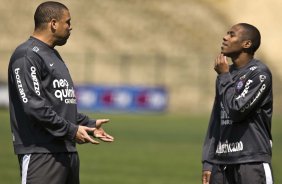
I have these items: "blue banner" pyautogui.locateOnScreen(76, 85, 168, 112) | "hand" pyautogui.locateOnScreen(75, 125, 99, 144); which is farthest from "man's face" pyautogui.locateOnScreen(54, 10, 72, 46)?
"blue banner" pyautogui.locateOnScreen(76, 85, 168, 112)

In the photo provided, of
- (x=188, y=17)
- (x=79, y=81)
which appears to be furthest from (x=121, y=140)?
(x=188, y=17)

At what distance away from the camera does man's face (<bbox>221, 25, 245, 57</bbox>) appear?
9.21 m

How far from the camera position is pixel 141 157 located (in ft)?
70.8

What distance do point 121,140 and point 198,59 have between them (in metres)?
36.8

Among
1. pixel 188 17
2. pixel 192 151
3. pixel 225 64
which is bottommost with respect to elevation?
pixel 192 151

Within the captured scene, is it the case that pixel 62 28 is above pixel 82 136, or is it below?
above

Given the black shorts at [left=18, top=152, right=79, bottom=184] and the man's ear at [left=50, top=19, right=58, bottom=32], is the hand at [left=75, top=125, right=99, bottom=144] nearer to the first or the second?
the black shorts at [left=18, top=152, right=79, bottom=184]

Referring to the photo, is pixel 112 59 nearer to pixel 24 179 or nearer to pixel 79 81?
pixel 79 81

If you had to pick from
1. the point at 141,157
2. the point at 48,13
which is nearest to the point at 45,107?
the point at 48,13

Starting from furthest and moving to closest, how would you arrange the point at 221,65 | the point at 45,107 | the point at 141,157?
1. the point at 141,157
2. the point at 221,65
3. the point at 45,107

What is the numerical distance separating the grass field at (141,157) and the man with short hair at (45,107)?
7154mm

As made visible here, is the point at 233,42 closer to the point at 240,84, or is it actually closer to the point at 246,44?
the point at 246,44

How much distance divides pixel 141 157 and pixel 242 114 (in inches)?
502

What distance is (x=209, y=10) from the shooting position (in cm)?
6862
